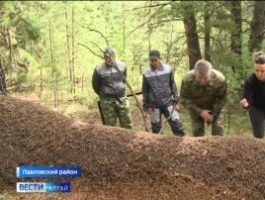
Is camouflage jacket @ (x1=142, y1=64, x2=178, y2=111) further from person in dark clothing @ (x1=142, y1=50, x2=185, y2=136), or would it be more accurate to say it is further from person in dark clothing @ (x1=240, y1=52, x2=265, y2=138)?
person in dark clothing @ (x1=240, y1=52, x2=265, y2=138)

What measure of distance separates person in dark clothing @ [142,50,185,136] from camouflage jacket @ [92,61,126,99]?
1.40 ft

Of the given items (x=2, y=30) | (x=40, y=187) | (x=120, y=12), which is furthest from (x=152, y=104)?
(x=120, y=12)

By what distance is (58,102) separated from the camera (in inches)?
507

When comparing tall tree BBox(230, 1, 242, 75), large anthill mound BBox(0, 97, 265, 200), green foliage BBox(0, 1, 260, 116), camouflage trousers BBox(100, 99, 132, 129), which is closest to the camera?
large anthill mound BBox(0, 97, 265, 200)

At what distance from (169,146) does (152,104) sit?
115 inches

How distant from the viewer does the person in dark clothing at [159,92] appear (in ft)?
25.2

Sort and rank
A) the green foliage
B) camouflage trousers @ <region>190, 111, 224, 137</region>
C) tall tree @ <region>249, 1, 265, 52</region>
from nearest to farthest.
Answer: camouflage trousers @ <region>190, 111, 224, 137</region>
tall tree @ <region>249, 1, 265, 52</region>
the green foliage

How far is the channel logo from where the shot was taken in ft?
16.2

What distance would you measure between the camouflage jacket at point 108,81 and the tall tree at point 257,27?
12.7 ft

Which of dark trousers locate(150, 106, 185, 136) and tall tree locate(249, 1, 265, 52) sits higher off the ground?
tall tree locate(249, 1, 265, 52)

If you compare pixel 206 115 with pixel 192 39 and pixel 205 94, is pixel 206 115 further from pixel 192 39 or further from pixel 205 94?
pixel 192 39

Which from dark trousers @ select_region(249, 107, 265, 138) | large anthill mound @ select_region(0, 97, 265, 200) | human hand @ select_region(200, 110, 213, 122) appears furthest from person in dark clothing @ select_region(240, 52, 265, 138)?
large anthill mound @ select_region(0, 97, 265, 200)

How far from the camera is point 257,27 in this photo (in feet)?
35.2

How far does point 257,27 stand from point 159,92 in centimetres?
412
